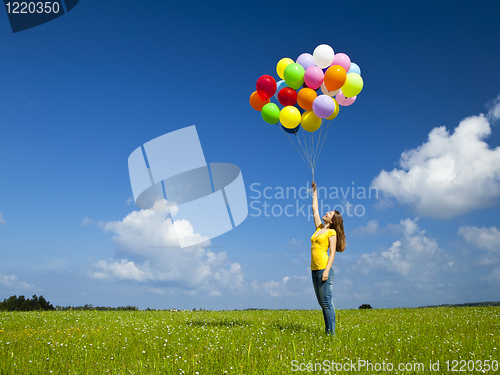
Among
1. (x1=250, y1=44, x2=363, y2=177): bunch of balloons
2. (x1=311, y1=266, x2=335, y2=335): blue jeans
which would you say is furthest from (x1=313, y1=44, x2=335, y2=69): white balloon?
(x1=311, y1=266, x2=335, y2=335): blue jeans

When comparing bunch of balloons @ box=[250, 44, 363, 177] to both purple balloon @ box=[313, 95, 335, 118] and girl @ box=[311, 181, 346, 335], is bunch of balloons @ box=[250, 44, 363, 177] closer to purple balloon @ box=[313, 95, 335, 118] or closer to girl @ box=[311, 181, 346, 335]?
purple balloon @ box=[313, 95, 335, 118]

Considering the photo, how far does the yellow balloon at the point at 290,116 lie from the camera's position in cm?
1025

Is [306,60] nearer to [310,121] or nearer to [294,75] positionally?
[294,75]

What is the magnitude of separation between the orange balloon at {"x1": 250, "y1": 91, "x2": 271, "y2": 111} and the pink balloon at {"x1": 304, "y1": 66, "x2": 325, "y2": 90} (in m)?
1.54

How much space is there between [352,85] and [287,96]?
196 centimetres

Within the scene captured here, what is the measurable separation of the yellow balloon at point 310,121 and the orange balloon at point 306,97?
11.3 inches

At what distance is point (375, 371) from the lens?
5.66 m

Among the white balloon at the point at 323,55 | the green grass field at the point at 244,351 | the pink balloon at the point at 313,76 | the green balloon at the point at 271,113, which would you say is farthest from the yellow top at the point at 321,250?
the white balloon at the point at 323,55

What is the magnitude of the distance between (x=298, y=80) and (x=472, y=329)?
8738 mm

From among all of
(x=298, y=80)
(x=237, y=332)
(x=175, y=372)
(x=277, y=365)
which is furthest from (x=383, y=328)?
(x=298, y=80)

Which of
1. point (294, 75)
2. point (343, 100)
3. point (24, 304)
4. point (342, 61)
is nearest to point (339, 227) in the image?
point (343, 100)

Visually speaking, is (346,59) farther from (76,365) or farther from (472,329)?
(76,365)

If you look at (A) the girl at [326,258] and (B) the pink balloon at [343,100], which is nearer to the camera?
(A) the girl at [326,258]

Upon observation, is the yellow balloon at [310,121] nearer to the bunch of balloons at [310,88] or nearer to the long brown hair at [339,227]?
the bunch of balloons at [310,88]
